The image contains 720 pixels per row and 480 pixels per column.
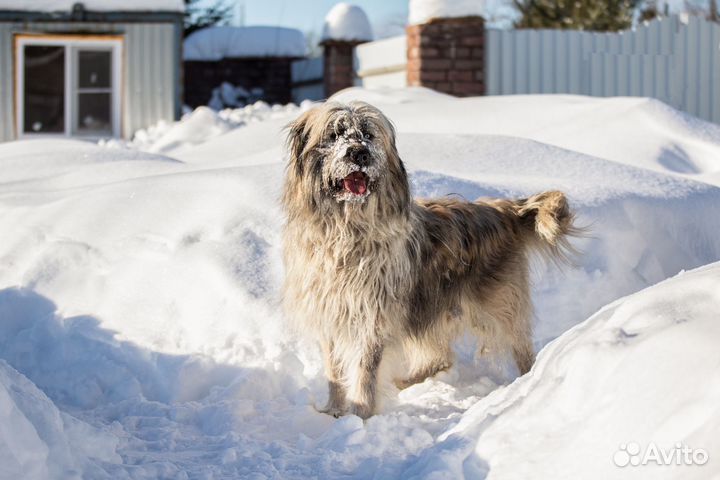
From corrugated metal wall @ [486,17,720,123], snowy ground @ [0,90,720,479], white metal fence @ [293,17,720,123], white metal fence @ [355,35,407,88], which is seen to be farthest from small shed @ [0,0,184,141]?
corrugated metal wall @ [486,17,720,123]

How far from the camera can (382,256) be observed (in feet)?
15.4

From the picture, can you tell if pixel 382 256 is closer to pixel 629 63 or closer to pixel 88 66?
pixel 629 63

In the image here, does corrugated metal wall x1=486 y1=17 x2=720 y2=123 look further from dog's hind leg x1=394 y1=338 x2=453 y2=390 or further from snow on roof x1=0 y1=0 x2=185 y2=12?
dog's hind leg x1=394 y1=338 x2=453 y2=390

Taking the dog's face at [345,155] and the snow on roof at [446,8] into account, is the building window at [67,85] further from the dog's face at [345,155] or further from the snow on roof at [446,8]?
the dog's face at [345,155]

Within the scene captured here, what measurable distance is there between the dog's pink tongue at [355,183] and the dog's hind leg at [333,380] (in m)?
0.87

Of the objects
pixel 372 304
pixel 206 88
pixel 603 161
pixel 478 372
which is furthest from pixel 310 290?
pixel 206 88

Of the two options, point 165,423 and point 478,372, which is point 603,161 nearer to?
point 478,372

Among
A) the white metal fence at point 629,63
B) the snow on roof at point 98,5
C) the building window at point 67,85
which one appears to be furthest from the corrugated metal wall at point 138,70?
the white metal fence at point 629,63

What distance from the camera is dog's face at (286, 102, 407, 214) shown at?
14.4 ft

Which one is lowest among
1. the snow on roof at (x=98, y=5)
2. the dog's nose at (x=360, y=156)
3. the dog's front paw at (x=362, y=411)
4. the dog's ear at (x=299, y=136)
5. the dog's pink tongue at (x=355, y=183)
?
the dog's front paw at (x=362, y=411)

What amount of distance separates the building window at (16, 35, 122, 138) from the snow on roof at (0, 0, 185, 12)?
440 millimetres

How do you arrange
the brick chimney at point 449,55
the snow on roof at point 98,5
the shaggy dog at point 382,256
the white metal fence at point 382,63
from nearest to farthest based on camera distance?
the shaggy dog at point 382,256, the brick chimney at point 449,55, the white metal fence at point 382,63, the snow on roof at point 98,5

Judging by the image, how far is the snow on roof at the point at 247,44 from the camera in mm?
21453

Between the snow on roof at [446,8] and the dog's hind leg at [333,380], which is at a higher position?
the snow on roof at [446,8]
